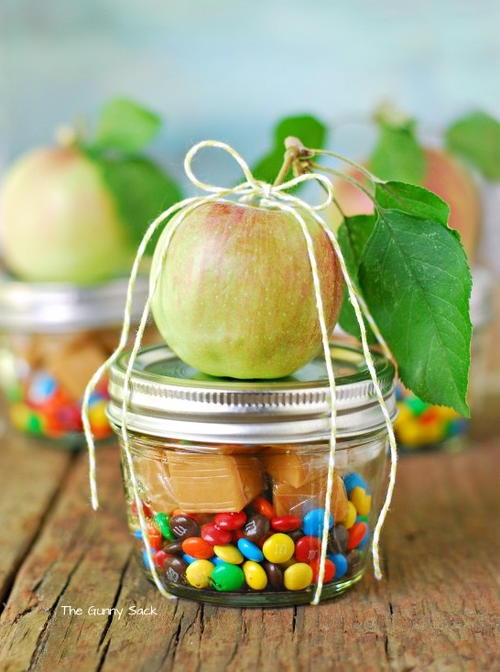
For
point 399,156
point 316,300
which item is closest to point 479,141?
point 399,156

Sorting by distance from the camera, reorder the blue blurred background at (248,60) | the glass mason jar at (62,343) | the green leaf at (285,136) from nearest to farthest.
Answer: the green leaf at (285,136) < the glass mason jar at (62,343) < the blue blurred background at (248,60)

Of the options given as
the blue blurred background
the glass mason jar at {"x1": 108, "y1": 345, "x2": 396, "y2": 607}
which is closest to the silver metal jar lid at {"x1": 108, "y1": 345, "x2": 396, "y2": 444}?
the glass mason jar at {"x1": 108, "y1": 345, "x2": 396, "y2": 607}

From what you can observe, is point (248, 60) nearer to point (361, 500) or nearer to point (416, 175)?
point (416, 175)

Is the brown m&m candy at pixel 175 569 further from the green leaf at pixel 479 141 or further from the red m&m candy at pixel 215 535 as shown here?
the green leaf at pixel 479 141

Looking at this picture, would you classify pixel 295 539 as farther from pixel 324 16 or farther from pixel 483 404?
pixel 324 16

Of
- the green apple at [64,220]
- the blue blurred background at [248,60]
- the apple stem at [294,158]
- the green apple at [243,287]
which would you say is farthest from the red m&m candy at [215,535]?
the blue blurred background at [248,60]

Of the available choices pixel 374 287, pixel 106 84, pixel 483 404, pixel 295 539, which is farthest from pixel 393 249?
pixel 106 84
